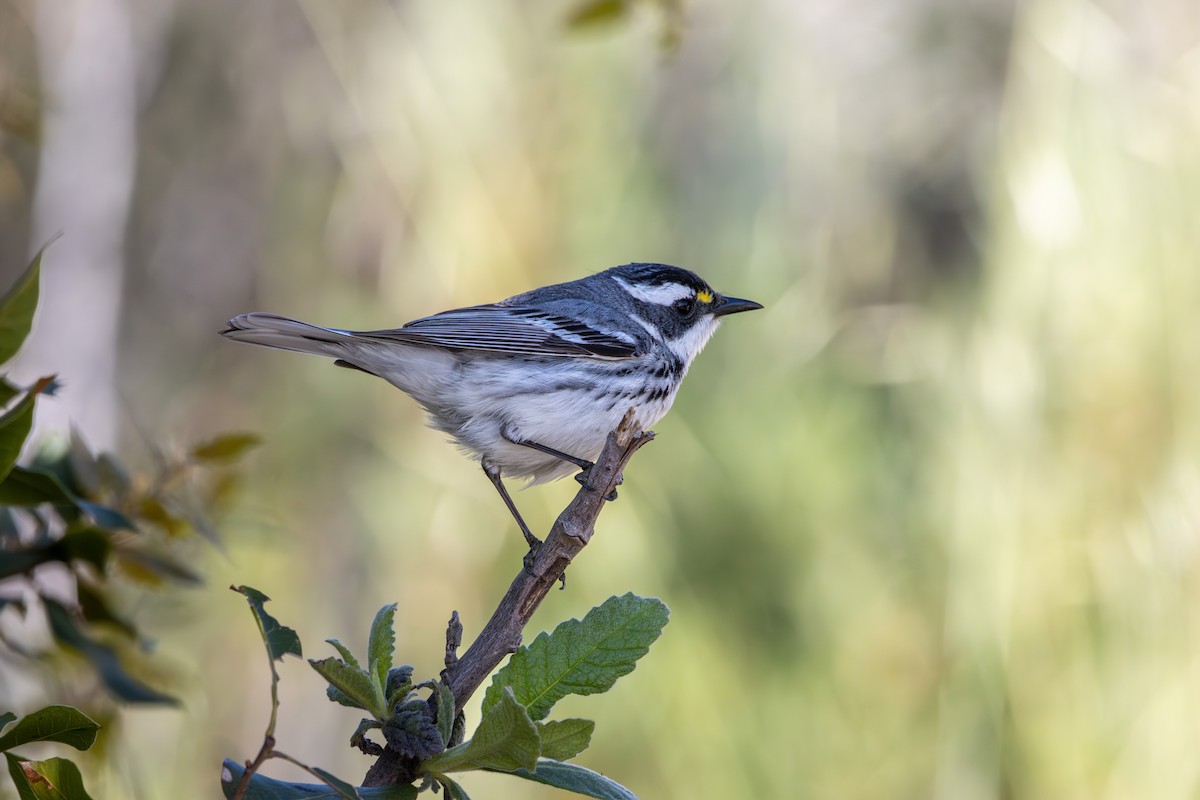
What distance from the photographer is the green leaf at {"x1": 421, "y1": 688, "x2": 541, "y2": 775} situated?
1016 millimetres

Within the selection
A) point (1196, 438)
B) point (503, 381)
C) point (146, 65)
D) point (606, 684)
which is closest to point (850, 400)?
point (1196, 438)

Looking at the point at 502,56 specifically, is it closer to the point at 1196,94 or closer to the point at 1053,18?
the point at 1053,18

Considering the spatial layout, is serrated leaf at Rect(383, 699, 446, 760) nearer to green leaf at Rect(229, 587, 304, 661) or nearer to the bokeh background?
green leaf at Rect(229, 587, 304, 661)

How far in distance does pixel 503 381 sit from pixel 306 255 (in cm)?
405

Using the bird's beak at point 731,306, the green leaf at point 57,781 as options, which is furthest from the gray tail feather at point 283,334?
the green leaf at point 57,781

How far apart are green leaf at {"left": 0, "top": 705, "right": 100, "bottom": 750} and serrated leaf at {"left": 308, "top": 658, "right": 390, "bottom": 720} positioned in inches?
8.9

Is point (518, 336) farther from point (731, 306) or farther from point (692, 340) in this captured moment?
point (731, 306)

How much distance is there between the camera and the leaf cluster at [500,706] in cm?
105

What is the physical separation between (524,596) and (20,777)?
2.15 ft

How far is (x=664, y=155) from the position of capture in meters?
5.64

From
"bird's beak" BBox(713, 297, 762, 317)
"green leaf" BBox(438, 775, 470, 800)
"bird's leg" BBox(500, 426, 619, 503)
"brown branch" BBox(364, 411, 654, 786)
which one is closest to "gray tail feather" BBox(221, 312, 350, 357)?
"bird's leg" BBox(500, 426, 619, 503)

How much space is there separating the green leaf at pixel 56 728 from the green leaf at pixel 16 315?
1.19 ft

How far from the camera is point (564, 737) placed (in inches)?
45.5

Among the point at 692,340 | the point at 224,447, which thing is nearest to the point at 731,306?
the point at 692,340
